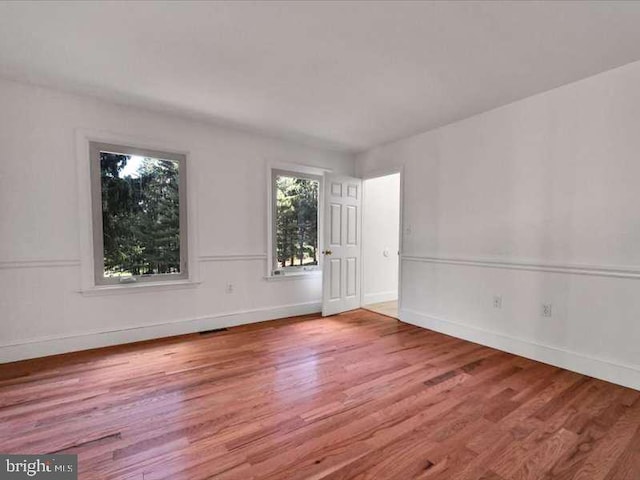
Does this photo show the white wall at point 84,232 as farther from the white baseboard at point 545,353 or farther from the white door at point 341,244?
the white baseboard at point 545,353

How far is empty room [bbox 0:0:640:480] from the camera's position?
1739 mm

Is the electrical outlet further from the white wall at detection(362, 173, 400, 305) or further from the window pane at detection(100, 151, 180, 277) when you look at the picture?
the window pane at detection(100, 151, 180, 277)

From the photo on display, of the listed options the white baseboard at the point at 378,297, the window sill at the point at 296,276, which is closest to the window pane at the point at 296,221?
the window sill at the point at 296,276

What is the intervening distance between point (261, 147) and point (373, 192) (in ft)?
6.09

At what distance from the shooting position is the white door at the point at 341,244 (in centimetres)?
Answer: 424

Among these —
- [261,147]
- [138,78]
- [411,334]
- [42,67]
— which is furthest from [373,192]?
[42,67]

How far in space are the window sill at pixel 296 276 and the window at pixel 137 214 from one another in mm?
1069

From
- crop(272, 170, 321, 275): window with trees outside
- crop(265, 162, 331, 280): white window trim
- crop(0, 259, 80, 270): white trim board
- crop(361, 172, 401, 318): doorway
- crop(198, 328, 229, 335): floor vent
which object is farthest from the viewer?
crop(361, 172, 401, 318): doorway

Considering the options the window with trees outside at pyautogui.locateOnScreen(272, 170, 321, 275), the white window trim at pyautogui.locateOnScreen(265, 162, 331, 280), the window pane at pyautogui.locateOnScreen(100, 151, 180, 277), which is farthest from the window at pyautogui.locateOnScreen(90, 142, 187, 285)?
the window with trees outside at pyautogui.locateOnScreen(272, 170, 321, 275)

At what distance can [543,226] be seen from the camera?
2.77 metres

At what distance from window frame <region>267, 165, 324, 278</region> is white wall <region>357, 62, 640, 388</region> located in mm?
1397

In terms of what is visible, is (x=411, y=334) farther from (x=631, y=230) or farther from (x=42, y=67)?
(x=42, y=67)

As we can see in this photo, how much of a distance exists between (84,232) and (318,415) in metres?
2.70

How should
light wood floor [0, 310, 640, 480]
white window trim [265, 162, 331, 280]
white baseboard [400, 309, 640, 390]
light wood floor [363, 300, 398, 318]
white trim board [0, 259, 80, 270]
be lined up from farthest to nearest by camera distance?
light wood floor [363, 300, 398, 318]
white window trim [265, 162, 331, 280]
white trim board [0, 259, 80, 270]
white baseboard [400, 309, 640, 390]
light wood floor [0, 310, 640, 480]
